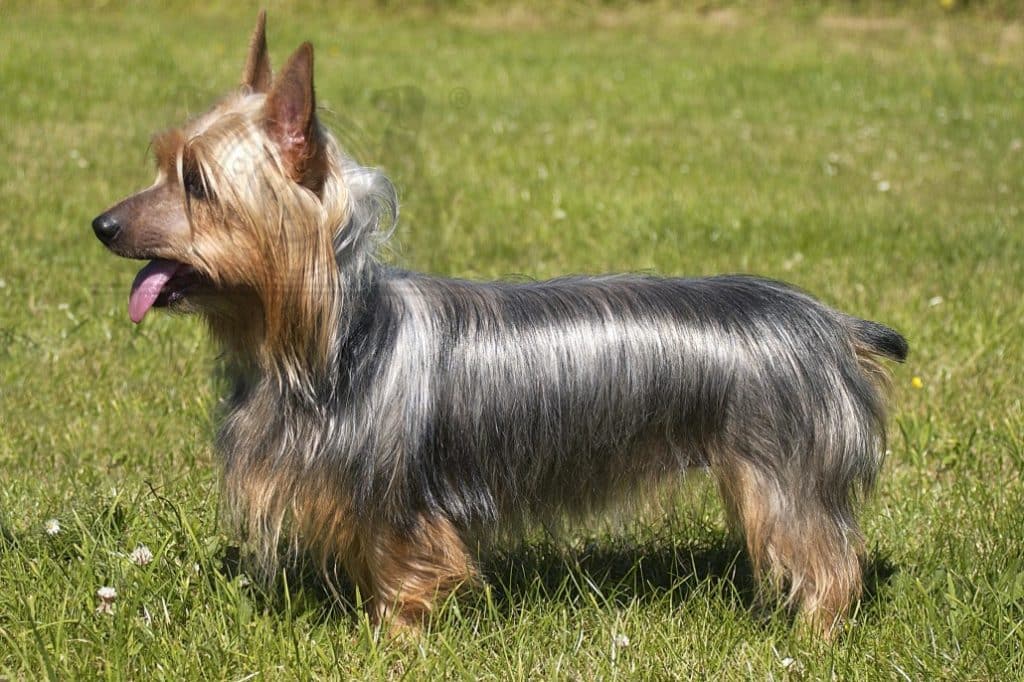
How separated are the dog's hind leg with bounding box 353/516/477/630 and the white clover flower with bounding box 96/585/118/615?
68 centimetres

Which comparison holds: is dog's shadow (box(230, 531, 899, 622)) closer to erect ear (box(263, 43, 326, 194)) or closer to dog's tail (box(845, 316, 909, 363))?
dog's tail (box(845, 316, 909, 363))

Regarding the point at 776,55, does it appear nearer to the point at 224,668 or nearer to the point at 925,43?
the point at 925,43

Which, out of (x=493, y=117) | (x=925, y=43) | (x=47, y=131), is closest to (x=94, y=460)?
(x=47, y=131)

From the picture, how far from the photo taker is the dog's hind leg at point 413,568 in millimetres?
3387

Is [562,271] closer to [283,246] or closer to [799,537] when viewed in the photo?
[799,537]

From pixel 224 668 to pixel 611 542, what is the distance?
1425 mm

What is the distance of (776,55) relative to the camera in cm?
1408

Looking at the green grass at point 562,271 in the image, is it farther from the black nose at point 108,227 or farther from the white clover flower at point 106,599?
the black nose at point 108,227

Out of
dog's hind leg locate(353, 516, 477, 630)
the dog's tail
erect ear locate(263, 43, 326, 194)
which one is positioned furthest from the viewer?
the dog's tail

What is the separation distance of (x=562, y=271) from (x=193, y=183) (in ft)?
13.4

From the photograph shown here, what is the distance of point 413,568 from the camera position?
3.43 meters

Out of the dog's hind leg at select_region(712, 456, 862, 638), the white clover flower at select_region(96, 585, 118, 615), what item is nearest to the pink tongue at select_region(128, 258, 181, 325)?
the white clover flower at select_region(96, 585, 118, 615)

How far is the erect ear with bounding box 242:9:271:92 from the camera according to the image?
3.24m

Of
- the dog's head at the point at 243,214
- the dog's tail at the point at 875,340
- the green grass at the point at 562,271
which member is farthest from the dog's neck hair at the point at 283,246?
the dog's tail at the point at 875,340
